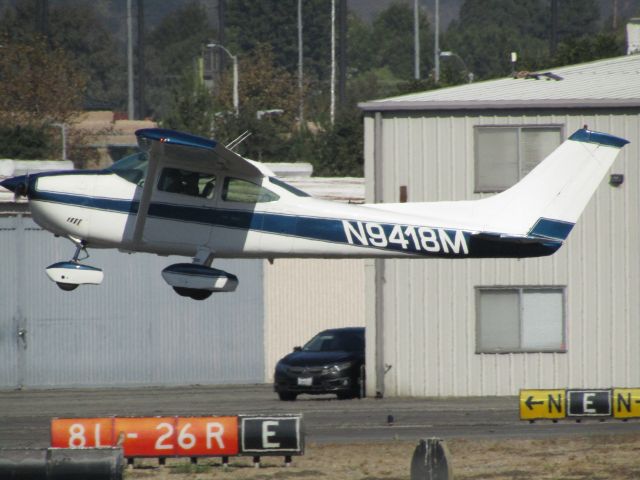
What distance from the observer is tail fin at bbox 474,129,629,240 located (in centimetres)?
1877

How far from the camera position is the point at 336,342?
2945cm

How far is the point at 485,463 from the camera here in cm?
1841

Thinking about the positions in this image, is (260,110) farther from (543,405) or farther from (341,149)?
(543,405)

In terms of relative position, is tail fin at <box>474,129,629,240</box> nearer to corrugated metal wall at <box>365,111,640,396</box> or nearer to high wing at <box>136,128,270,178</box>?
high wing at <box>136,128,270,178</box>

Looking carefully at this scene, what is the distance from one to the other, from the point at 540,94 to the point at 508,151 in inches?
63.6

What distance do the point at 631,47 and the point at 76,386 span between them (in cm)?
2277

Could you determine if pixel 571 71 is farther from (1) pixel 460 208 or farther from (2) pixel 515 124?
(1) pixel 460 208

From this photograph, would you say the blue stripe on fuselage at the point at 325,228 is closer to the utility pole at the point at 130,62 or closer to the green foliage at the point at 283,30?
the utility pole at the point at 130,62

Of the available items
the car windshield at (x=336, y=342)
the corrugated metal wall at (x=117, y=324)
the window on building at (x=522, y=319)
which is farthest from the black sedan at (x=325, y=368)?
the corrugated metal wall at (x=117, y=324)

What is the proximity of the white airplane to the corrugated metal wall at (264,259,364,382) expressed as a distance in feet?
54.4

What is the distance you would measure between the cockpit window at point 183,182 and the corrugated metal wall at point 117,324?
1635 centimetres

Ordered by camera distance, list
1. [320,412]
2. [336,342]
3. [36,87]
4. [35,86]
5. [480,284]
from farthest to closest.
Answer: [35,86] → [36,87] → [336,342] → [480,284] → [320,412]

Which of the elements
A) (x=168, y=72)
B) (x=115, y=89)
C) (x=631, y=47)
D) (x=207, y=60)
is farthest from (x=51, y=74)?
(x=168, y=72)

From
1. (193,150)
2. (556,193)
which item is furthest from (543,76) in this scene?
(193,150)
